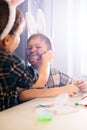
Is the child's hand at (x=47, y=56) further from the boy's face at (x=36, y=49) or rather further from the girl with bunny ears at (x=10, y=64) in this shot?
the girl with bunny ears at (x=10, y=64)

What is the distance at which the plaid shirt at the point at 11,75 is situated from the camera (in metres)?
0.92

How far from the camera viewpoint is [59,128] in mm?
727

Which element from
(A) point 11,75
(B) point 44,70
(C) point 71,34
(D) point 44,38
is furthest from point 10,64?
(C) point 71,34

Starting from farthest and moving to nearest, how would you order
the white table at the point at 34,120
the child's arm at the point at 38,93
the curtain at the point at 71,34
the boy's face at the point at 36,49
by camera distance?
the curtain at the point at 71,34
the boy's face at the point at 36,49
the child's arm at the point at 38,93
the white table at the point at 34,120

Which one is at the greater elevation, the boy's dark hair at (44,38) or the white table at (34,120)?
the boy's dark hair at (44,38)

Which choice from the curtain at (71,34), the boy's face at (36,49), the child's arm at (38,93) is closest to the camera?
the child's arm at (38,93)

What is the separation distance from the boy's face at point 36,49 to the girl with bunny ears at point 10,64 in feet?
0.56

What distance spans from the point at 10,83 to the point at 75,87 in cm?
44

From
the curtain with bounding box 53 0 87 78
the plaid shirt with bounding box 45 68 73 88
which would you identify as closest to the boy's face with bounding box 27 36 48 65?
the plaid shirt with bounding box 45 68 73 88

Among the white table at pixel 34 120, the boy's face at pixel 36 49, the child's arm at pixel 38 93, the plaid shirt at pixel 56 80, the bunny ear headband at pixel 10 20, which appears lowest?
the white table at pixel 34 120

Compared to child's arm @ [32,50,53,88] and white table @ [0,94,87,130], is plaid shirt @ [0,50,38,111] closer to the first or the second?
white table @ [0,94,87,130]

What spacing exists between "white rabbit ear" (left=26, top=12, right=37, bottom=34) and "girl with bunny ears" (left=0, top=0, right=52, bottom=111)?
0.21m

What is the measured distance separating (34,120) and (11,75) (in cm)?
21

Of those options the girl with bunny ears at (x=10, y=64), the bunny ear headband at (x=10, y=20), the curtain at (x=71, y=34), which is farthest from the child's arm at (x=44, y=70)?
the curtain at (x=71, y=34)
